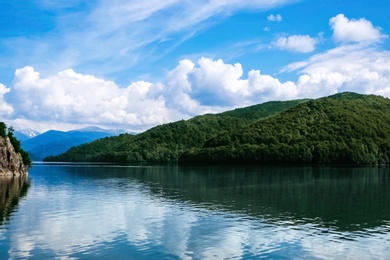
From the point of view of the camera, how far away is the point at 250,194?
85.5 metres

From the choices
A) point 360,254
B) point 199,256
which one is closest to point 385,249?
point 360,254

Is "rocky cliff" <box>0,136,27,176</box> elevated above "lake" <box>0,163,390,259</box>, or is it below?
above

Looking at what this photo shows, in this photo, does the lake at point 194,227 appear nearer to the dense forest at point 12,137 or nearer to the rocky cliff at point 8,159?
the rocky cliff at point 8,159

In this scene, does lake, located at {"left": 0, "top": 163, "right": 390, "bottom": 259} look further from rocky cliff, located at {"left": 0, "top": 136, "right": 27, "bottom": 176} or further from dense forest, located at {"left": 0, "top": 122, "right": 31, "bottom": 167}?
dense forest, located at {"left": 0, "top": 122, "right": 31, "bottom": 167}

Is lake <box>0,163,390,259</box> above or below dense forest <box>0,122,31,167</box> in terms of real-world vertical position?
below

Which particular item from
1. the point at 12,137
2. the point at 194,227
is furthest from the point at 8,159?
the point at 194,227

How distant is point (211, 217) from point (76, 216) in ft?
57.2

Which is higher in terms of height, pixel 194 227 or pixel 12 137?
pixel 12 137

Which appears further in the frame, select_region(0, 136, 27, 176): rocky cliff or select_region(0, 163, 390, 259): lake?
select_region(0, 136, 27, 176): rocky cliff

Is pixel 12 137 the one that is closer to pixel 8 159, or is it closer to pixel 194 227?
pixel 8 159

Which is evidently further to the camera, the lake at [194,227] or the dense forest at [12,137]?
the dense forest at [12,137]

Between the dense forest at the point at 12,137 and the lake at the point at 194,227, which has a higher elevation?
the dense forest at the point at 12,137

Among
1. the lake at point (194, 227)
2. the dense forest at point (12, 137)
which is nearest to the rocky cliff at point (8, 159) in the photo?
the dense forest at point (12, 137)

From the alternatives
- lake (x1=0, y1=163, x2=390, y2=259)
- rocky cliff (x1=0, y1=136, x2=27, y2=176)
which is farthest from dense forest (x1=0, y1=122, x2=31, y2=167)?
lake (x1=0, y1=163, x2=390, y2=259)
